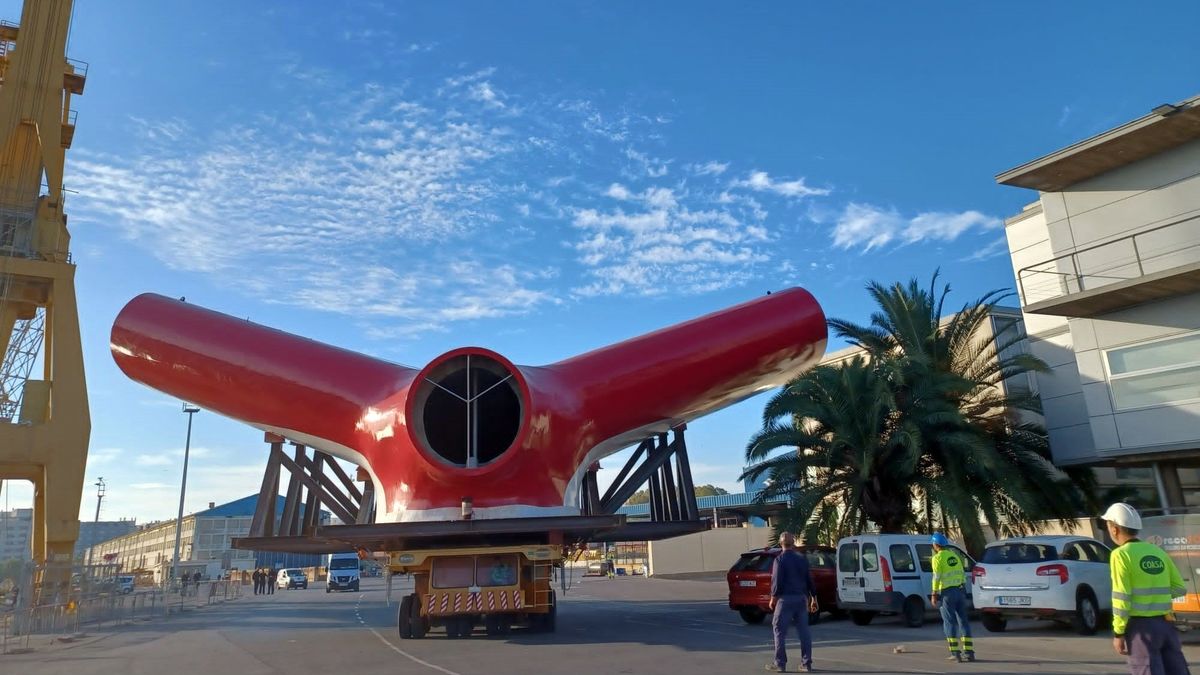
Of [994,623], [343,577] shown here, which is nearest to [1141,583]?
[994,623]

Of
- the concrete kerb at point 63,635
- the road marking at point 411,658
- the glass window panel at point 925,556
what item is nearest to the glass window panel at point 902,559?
the glass window panel at point 925,556

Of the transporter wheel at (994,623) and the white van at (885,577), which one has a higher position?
the white van at (885,577)

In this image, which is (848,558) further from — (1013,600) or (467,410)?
(467,410)

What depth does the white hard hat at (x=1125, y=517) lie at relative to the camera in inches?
199

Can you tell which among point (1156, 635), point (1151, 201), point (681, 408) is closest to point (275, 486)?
point (681, 408)

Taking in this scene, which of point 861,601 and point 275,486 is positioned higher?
point 275,486

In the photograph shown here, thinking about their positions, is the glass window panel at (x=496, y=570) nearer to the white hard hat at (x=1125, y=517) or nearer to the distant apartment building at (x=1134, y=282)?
the white hard hat at (x=1125, y=517)

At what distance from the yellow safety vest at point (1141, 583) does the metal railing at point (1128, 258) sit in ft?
41.7

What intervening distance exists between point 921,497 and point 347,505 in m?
12.9

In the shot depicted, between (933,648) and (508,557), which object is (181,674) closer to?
(508,557)

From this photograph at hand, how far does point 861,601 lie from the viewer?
13.0 metres

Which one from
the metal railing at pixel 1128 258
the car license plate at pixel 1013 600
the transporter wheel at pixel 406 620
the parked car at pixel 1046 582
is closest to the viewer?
the parked car at pixel 1046 582

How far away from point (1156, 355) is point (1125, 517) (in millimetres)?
A: 13332

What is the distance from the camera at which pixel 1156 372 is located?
15844 millimetres
